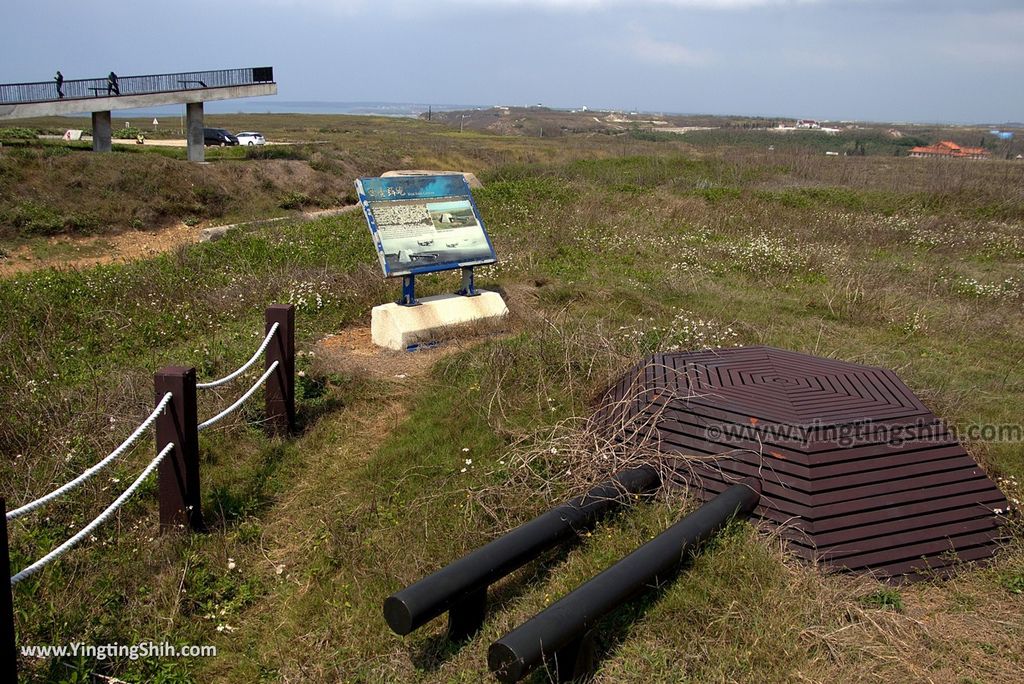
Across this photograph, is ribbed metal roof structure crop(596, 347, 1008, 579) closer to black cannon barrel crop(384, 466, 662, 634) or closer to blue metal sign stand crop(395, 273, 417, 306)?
black cannon barrel crop(384, 466, 662, 634)

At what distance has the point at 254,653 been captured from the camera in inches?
138

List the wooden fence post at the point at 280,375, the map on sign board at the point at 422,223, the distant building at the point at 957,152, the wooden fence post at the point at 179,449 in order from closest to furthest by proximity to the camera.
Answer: the wooden fence post at the point at 179,449 < the wooden fence post at the point at 280,375 < the map on sign board at the point at 422,223 < the distant building at the point at 957,152

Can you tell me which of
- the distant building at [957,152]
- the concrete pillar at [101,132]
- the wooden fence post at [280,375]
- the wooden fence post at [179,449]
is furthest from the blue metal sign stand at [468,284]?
the distant building at [957,152]

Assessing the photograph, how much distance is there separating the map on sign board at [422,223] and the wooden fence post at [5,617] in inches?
200

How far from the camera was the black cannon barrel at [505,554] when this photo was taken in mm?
3129

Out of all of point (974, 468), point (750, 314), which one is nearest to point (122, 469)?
point (974, 468)

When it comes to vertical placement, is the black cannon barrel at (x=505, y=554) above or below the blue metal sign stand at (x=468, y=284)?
below

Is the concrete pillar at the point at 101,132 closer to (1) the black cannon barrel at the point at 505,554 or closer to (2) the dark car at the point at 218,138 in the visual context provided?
(2) the dark car at the point at 218,138

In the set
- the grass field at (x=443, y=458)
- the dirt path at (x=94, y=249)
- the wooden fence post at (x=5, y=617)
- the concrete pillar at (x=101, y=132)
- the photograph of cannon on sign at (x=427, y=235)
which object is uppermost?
the concrete pillar at (x=101, y=132)

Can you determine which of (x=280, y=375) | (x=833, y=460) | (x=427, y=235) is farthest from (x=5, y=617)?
(x=427, y=235)

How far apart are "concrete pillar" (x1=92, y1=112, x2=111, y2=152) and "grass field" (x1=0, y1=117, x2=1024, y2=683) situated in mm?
16716

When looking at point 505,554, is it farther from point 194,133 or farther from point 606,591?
point 194,133

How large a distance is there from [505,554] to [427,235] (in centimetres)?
484

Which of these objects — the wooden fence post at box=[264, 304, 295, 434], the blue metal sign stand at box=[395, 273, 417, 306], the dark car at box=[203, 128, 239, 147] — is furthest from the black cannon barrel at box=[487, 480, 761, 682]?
the dark car at box=[203, 128, 239, 147]
